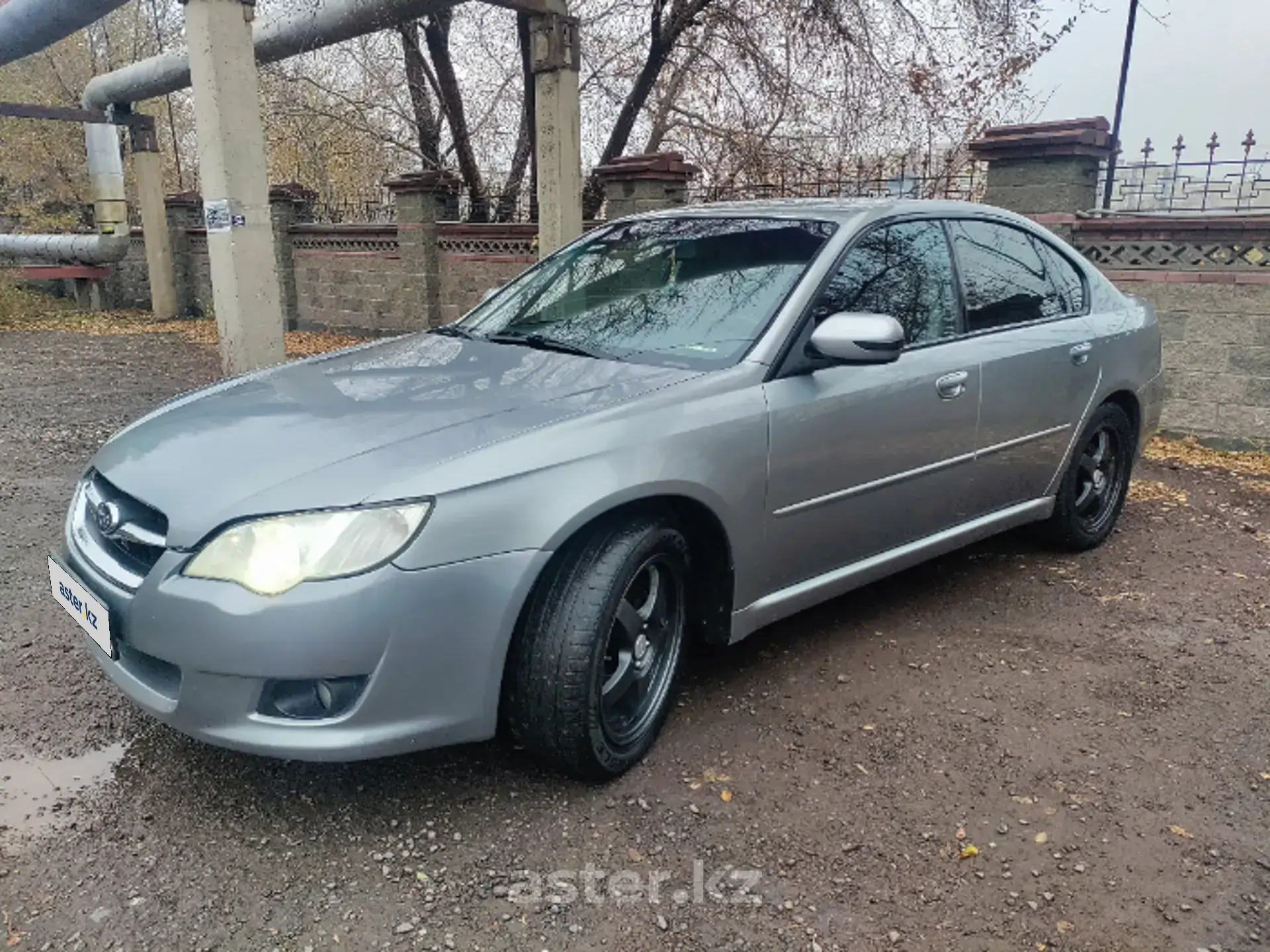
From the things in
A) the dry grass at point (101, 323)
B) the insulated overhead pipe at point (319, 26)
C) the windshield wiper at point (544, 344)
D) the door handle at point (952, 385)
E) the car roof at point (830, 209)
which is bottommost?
the dry grass at point (101, 323)

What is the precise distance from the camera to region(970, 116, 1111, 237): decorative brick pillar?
6.92 metres

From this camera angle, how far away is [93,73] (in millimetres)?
19781

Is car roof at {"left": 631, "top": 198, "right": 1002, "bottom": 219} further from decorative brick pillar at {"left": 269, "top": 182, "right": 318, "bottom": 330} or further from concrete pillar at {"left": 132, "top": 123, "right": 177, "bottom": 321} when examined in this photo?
concrete pillar at {"left": 132, "top": 123, "right": 177, "bottom": 321}

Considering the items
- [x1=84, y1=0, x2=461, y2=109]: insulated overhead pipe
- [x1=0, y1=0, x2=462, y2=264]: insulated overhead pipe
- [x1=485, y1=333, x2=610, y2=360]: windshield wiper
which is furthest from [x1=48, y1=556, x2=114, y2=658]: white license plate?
[x1=0, y1=0, x2=462, y2=264]: insulated overhead pipe

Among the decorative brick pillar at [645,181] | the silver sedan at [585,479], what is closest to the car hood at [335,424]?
the silver sedan at [585,479]

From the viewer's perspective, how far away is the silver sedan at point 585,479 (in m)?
2.26

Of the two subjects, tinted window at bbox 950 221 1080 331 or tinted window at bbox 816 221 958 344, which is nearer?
tinted window at bbox 816 221 958 344

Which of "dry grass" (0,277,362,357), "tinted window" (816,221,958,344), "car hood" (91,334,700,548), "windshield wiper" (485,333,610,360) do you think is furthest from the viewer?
"dry grass" (0,277,362,357)

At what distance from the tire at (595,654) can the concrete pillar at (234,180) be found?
594 cm

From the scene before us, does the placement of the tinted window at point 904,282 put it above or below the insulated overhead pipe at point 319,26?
below

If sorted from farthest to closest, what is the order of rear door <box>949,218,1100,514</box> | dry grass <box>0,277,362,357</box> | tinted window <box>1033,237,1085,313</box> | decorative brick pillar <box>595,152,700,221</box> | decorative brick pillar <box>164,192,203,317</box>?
decorative brick pillar <box>164,192,203,317</box>
dry grass <box>0,277,362,357</box>
decorative brick pillar <box>595,152,700,221</box>
tinted window <box>1033,237,1085,313</box>
rear door <box>949,218,1100,514</box>

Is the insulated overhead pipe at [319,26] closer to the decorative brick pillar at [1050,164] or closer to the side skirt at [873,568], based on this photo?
the decorative brick pillar at [1050,164]

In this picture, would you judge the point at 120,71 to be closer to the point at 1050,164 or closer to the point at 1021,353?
the point at 1050,164

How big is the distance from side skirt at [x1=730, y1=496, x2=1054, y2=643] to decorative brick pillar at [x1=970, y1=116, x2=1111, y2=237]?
12.1ft
